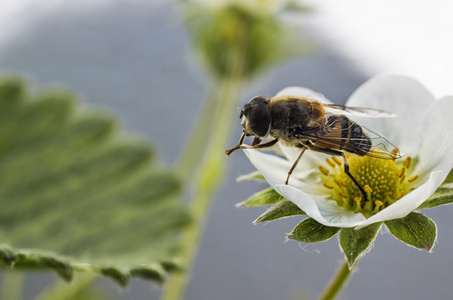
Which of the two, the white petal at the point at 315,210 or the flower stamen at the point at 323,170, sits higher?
the flower stamen at the point at 323,170

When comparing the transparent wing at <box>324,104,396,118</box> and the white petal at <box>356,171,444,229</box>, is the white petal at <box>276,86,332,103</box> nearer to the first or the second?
the transparent wing at <box>324,104,396,118</box>

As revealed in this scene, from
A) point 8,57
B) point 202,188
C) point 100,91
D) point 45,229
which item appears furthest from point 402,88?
point 8,57

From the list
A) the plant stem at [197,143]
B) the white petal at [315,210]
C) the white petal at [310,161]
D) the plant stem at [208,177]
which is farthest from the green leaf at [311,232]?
the plant stem at [197,143]

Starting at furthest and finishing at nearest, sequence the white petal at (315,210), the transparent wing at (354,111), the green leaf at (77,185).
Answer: the green leaf at (77,185) → the transparent wing at (354,111) → the white petal at (315,210)

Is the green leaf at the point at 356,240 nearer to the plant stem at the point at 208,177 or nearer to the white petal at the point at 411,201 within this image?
the white petal at the point at 411,201

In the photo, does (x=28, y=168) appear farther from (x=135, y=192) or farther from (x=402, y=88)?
(x=402, y=88)

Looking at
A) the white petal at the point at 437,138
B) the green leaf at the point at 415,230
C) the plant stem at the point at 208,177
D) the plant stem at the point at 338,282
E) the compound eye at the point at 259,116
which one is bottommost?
the green leaf at the point at 415,230
